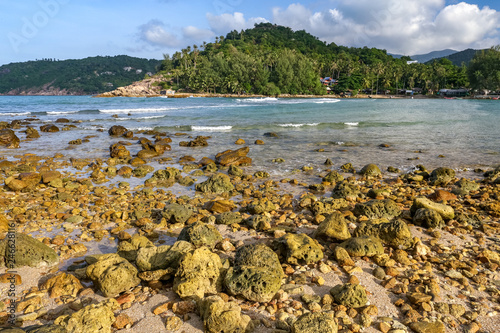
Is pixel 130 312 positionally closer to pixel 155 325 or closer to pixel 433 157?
pixel 155 325

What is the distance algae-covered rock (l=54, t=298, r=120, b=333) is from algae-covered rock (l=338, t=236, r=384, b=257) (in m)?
3.68

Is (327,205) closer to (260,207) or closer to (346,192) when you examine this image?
(346,192)

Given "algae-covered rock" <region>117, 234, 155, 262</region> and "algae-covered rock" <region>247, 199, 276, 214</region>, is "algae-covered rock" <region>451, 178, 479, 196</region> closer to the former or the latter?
"algae-covered rock" <region>247, 199, 276, 214</region>

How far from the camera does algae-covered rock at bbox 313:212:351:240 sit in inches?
218

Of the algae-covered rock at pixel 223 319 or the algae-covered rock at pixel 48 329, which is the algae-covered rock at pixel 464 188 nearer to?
the algae-covered rock at pixel 223 319

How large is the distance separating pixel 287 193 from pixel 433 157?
9.06m

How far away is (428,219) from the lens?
6.23m

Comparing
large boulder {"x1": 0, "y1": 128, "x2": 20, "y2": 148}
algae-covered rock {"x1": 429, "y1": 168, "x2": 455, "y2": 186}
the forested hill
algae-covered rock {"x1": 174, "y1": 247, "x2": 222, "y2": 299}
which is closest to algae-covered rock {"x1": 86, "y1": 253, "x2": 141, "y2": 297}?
algae-covered rock {"x1": 174, "y1": 247, "x2": 222, "y2": 299}

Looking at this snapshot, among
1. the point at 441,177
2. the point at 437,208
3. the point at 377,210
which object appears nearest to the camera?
the point at 437,208

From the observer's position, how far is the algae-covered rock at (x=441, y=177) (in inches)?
373

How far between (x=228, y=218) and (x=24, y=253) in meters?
3.67

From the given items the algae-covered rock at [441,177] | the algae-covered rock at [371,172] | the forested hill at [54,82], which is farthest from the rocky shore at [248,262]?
the forested hill at [54,82]

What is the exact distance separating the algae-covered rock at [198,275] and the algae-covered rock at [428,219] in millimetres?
4521

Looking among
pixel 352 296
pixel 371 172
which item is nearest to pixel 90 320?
pixel 352 296
